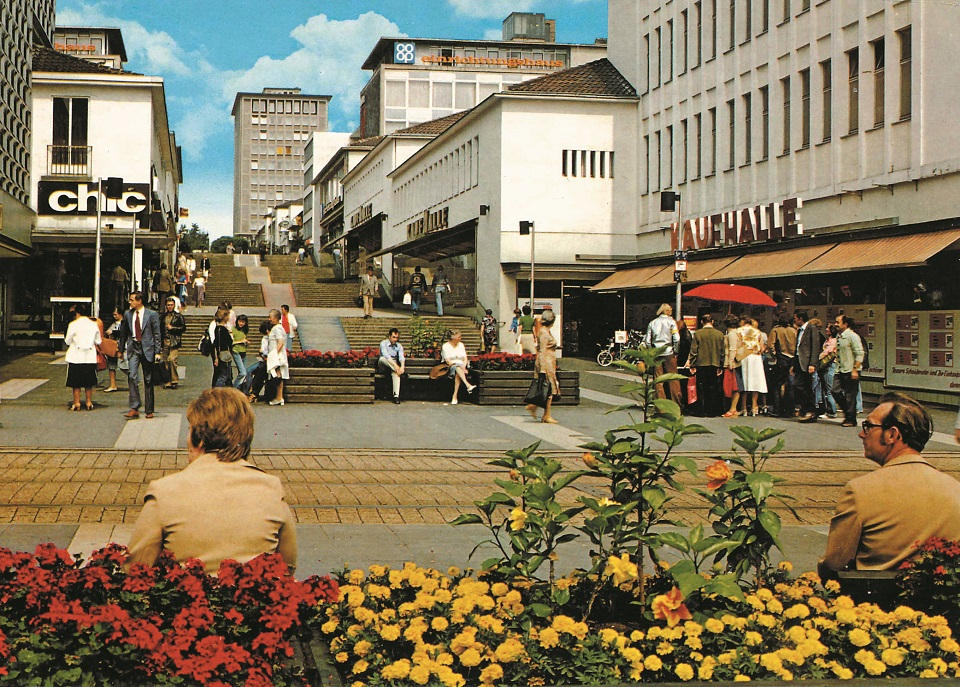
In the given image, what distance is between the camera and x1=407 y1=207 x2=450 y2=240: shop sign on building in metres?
58.1

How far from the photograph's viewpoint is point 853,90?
28125mm

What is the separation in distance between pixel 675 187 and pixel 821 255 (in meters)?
13.5

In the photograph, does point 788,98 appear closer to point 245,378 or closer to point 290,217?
point 245,378

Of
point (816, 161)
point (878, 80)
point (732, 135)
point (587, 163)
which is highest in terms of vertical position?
point (587, 163)

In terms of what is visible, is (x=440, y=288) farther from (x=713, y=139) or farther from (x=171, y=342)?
(x=171, y=342)

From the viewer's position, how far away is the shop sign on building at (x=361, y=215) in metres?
85.9

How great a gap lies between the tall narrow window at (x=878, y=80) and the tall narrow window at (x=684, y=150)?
482 inches

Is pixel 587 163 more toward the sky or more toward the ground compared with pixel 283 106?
more toward the ground

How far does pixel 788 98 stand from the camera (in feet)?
105

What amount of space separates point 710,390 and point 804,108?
14177 mm

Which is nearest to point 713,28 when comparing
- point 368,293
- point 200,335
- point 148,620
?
point 368,293

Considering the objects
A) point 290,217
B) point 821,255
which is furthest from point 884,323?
point 290,217

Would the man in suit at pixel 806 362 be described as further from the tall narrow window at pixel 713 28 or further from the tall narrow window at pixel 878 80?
the tall narrow window at pixel 713 28

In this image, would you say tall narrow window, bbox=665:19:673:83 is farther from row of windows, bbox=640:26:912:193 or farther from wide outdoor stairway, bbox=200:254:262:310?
wide outdoor stairway, bbox=200:254:262:310
